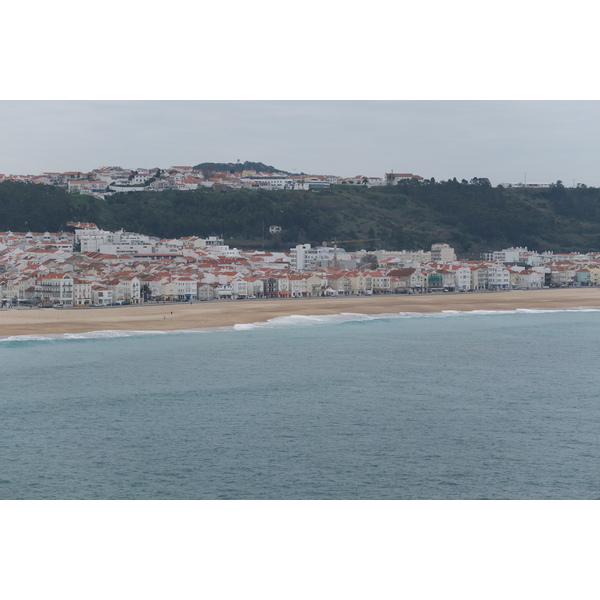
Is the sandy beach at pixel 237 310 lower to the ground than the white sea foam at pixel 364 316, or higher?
higher

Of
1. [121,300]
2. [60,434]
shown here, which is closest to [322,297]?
[121,300]

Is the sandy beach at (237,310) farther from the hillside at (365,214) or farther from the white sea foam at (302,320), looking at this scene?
the hillside at (365,214)

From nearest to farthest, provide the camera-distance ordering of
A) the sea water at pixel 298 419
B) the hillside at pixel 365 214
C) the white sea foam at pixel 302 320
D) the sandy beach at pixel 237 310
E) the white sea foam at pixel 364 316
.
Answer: the sea water at pixel 298 419 → the white sea foam at pixel 302 320 → the sandy beach at pixel 237 310 → the white sea foam at pixel 364 316 → the hillside at pixel 365 214

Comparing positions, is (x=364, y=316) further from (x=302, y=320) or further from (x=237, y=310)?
(x=237, y=310)

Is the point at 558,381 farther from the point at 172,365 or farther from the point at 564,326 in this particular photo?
the point at 564,326

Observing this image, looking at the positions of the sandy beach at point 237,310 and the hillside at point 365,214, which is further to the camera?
the hillside at point 365,214

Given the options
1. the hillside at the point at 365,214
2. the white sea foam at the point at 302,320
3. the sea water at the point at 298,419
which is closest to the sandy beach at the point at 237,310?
the white sea foam at the point at 302,320

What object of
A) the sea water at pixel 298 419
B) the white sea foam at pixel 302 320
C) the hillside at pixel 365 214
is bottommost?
the sea water at pixel 298 419
